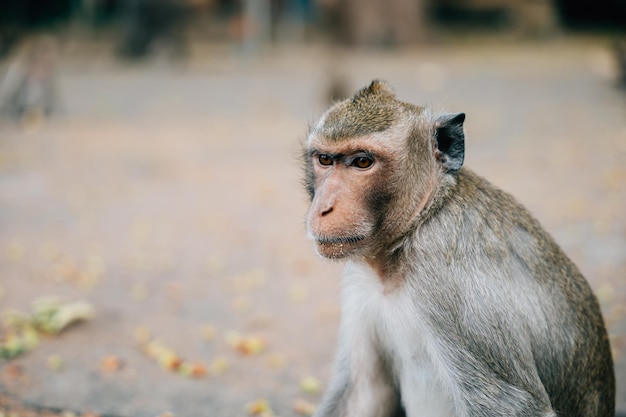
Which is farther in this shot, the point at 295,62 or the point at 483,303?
the point at 295,62

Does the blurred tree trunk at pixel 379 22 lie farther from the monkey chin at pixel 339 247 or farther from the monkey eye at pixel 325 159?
the monkey chin at pixel 339 247

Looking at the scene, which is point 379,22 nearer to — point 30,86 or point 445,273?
point 30,86

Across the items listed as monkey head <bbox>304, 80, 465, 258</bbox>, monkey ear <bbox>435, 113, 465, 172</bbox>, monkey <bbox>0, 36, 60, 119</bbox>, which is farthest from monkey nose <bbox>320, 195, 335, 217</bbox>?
monkey <bbox>0, 36, 60, 119</bbox>

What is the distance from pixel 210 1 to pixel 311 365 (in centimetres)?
2056

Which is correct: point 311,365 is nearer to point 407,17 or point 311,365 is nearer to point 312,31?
point 407,17

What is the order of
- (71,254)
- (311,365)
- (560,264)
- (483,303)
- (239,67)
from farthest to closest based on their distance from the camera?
1. (239,67)
2. (71,254)
3. (311,365)
4. (560,264)
5. (483,303)

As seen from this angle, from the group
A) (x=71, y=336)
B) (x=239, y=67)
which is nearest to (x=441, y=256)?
(x=71, y=336)

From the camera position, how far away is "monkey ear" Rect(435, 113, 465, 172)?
297 cm

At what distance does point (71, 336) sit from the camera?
5.09 metres

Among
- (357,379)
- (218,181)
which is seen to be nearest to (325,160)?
(357,379)

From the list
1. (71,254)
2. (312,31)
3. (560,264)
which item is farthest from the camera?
(312,31)

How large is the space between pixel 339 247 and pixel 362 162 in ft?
1.06

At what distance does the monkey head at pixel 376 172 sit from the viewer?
2844 millimetres

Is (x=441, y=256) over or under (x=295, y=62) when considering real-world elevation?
over
